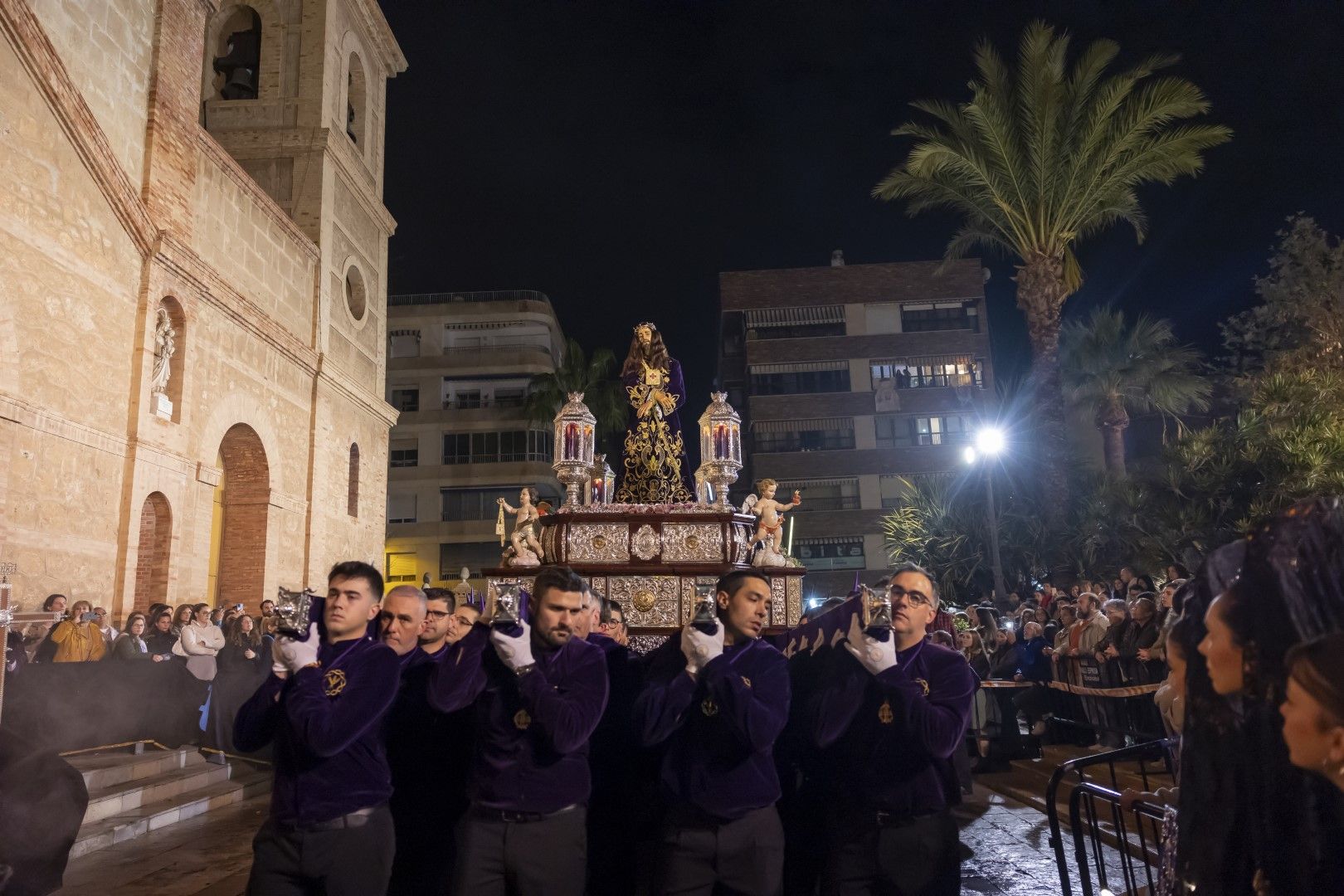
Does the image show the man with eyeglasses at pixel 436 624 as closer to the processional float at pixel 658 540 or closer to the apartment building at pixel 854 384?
the processional float at pixel 658 540

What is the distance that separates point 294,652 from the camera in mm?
3684

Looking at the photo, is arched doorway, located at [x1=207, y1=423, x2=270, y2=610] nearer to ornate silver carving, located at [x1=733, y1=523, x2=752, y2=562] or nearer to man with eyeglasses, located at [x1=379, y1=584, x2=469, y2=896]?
ornate silver carving, located at [x1=733, y1=523, x2=752, y2=562]

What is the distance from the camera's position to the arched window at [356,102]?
27328 millimetres

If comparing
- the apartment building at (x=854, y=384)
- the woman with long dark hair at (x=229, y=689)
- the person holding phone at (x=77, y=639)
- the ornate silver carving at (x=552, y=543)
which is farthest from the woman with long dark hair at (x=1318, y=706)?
the apartment building at (x=854, y=384)

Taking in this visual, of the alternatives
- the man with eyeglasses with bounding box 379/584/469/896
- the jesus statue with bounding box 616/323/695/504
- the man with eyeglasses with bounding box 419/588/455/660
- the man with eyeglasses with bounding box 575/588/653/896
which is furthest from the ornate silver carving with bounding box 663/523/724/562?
the man with eyeglasses with bounding box 379/584/469/896

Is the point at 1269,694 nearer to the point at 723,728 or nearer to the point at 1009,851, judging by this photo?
the point at 723,728

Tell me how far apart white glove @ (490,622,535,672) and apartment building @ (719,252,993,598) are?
35965 millimetres

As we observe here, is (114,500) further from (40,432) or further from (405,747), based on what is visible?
(405,747)

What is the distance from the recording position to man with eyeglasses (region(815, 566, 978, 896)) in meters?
3.85

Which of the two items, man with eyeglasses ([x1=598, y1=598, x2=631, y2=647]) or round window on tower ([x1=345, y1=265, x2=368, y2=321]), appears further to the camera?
round window on tower ([x1=345, y1=265, x2=368, y2=321])

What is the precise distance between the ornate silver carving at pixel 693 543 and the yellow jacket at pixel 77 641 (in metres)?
7.00

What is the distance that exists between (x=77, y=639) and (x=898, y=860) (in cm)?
1113

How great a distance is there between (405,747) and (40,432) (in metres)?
11.6

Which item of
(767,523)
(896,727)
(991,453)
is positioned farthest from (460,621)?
(991,453)
